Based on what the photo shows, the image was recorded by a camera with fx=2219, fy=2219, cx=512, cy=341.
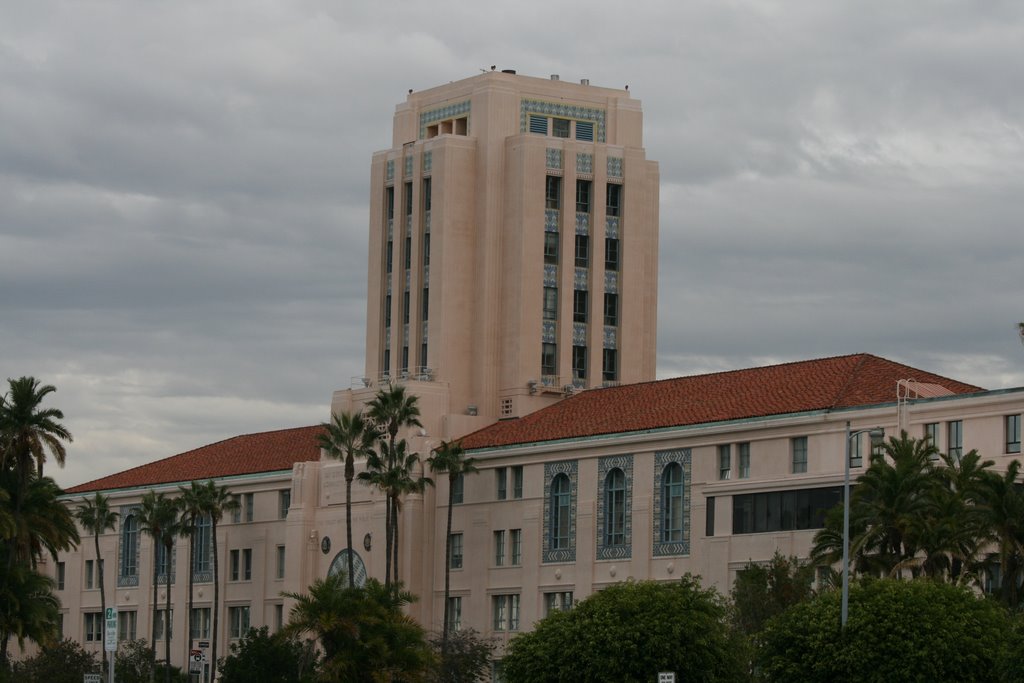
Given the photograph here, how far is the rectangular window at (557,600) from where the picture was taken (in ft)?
326

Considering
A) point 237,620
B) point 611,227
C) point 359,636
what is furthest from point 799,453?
point 237,620

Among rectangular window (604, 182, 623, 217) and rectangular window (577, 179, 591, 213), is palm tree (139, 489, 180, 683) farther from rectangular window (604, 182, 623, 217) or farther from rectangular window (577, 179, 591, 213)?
rectangular window (604, 182, 623, 217)

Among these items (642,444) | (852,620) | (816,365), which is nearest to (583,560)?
(642,444)

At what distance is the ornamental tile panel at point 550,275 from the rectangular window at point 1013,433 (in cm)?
3795

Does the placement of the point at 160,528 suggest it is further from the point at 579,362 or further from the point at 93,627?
the point at 579,362

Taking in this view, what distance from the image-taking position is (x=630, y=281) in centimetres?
11862

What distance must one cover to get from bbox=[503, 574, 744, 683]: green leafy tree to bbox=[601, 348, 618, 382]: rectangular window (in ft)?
139

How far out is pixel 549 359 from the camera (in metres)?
116

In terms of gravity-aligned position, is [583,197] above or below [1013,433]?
above

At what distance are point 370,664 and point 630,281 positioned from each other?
45.9 m

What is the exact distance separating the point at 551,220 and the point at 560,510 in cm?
2121

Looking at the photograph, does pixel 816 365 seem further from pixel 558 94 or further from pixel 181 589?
pixel 181 589

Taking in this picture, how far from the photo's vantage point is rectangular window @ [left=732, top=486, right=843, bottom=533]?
3386 inches

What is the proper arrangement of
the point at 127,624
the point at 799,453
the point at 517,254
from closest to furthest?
the point at 799,453
the point at 517,254
the point at 127,624
